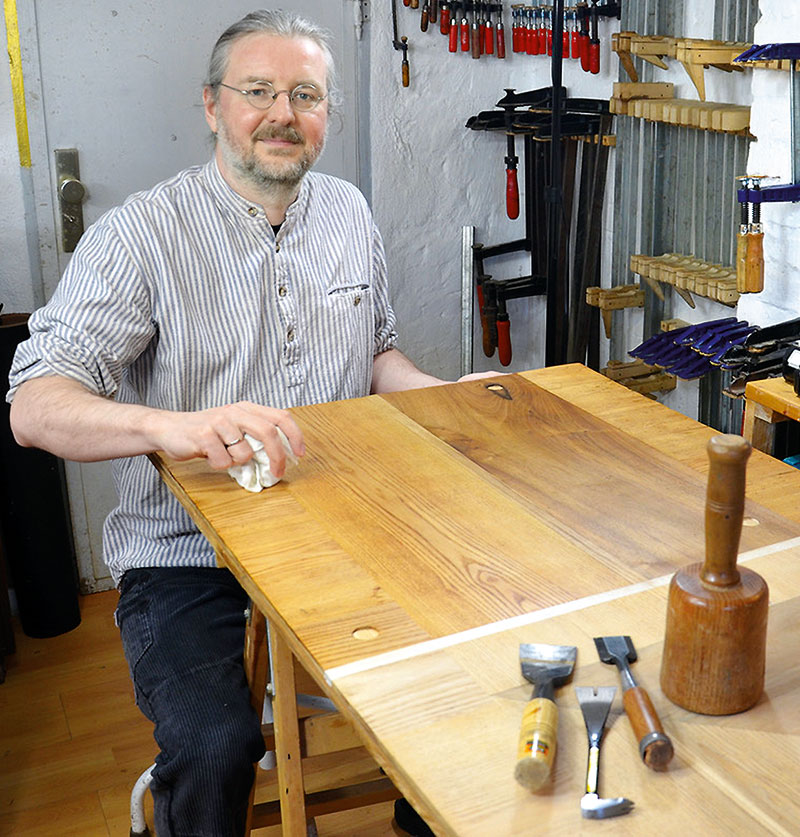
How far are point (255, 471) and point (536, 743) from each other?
0.80 metres

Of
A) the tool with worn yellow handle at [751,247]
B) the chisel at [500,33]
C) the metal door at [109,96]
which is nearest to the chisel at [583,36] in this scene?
the chisel at [500,33]

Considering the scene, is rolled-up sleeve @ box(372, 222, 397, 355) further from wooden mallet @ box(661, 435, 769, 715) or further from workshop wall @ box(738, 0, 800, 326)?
wooden mallet @ box(661, 435, 769, 715)

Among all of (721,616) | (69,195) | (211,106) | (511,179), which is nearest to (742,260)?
(211,106)

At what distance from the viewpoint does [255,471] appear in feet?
5.49

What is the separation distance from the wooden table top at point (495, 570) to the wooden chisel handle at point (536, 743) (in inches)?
0.7

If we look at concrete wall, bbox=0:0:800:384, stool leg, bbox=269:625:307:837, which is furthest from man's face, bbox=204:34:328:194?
concrete wall, bbox=0:0:800:384

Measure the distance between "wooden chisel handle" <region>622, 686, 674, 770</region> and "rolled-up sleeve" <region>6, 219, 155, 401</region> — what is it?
4.15ft

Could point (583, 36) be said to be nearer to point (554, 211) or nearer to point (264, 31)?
point (554, 211)

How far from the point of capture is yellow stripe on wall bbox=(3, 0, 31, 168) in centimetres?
316

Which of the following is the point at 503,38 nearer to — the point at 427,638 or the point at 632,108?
the point at 632,108

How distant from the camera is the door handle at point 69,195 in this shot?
332 centimetres

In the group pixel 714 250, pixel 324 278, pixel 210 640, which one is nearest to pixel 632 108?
pixel 714 250

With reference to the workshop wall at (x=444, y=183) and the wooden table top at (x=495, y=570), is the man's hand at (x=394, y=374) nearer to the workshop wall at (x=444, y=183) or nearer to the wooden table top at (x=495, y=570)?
the wooden table top at (x=495, y=570)

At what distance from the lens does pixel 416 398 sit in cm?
208
